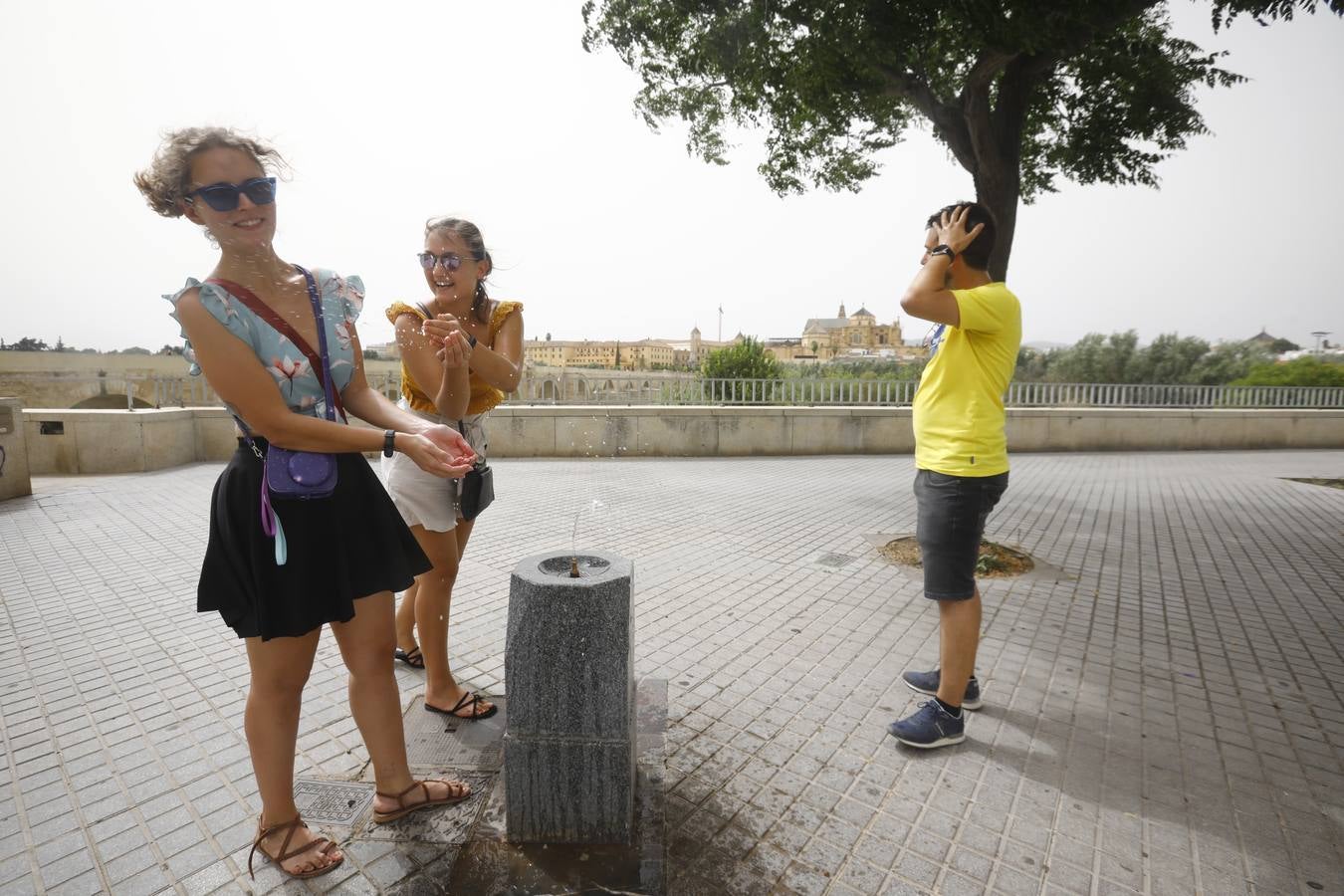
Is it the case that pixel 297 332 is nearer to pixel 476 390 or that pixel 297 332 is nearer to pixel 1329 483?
pixel 476 390

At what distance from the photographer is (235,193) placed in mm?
1795

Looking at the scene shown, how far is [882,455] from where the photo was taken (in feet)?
43.8

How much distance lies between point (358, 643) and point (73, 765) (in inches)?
66.7

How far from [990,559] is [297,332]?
5.58 meters

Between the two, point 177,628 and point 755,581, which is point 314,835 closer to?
point 177,628

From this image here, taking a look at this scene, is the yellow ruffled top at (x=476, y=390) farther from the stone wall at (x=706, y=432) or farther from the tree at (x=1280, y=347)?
the tree at (x=1280, y=347)

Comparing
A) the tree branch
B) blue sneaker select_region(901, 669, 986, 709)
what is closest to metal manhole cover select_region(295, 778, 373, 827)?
blue sneaker select_region(901, 669, 986, 709)

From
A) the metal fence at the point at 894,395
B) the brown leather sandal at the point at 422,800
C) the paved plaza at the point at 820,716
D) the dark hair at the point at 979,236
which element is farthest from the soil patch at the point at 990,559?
the metal fence at the point at 894,395

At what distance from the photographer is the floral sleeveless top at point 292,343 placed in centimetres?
174

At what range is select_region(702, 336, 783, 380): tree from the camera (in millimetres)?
17406

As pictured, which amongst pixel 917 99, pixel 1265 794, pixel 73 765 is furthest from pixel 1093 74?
pixel 73 765

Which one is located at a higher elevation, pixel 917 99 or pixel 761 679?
pixel 917 99

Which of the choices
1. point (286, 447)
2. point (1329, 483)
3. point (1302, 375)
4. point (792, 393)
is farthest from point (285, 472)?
point (1302, 375)

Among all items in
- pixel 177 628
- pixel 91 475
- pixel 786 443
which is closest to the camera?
pixel 177 628
